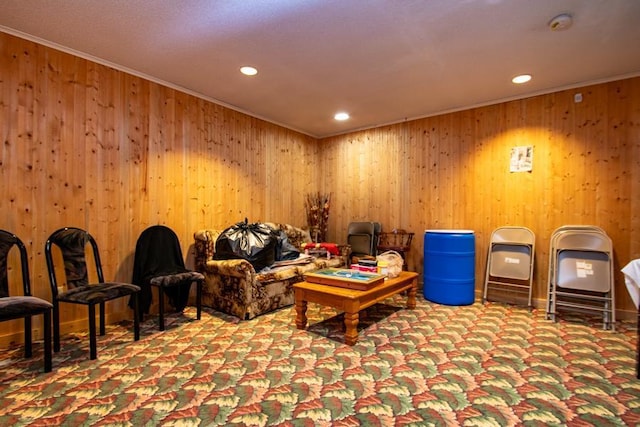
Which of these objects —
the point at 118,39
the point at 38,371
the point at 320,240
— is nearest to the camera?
the point at 38,371

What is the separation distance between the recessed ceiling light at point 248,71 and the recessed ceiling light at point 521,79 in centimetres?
271

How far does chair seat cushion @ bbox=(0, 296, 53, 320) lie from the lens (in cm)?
193

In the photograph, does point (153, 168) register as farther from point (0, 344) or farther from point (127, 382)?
point (127, 382)

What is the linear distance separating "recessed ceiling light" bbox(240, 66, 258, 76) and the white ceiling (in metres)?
0.09

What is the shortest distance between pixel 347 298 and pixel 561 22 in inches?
102

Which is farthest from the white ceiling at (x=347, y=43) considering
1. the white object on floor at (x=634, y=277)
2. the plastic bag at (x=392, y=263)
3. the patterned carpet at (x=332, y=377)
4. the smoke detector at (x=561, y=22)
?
the patterned carpet at (x=332, y=377)

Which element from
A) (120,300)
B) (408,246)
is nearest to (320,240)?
(408,246)

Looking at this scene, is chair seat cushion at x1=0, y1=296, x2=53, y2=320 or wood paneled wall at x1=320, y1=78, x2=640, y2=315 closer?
chair seat cushion at x1=0, y1=296, x2=53, y2=320

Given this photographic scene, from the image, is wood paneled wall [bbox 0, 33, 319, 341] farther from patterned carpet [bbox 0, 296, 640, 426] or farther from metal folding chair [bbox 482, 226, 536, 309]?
metal folding chair [bbox 482, 226, 536, 309]

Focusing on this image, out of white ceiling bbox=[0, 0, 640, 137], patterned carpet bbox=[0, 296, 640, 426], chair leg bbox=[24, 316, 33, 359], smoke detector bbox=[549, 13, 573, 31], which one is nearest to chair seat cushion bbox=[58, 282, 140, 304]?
chair leg bbox=[24, 316, 33, 359]

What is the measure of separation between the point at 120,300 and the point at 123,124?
5.72 ft

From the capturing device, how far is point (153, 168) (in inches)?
133

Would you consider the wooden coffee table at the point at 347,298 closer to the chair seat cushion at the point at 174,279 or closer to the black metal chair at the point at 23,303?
the chair seat cushion at the point at 174,279

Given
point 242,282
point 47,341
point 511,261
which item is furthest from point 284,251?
point 511,261
